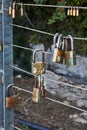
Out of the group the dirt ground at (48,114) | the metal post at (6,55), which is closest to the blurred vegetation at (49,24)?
the dirt ground at (48,114)

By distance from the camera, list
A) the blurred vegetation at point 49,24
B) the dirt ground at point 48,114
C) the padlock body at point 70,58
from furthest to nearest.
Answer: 1. the blurred vegetation at point 49,24
2. the dirt ground at point 48,114
3. the padlock body at point 70,58

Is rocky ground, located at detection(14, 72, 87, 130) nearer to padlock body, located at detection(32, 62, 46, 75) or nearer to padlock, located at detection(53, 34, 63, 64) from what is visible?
padlock body, located at detection(32, 62, 46, 75)

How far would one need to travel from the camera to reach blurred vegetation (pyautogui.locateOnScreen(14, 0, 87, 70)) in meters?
4.16

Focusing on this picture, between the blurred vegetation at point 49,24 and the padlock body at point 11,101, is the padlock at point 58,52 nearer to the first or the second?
the padlock body at point 11,101

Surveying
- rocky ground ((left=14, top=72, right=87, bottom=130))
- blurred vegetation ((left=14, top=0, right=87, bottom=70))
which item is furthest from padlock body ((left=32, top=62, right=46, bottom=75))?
blurred vegetation ((left=14, top=0, right=87, bottom=70))

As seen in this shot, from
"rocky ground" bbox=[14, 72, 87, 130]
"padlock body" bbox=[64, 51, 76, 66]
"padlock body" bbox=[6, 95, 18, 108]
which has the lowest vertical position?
"rocky ground" bbox=[14, 72, 87, 130]

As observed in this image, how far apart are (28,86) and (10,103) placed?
2729mm

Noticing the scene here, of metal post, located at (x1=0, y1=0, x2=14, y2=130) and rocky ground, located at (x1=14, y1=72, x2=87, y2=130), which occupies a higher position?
metal post, located at (x1=0, y1=0, x2=14, y2=130)

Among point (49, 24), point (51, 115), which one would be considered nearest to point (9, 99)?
point (51, 115)

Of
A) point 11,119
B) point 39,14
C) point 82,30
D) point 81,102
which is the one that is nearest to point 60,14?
point 82,30

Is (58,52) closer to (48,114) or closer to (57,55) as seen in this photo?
(57,55)

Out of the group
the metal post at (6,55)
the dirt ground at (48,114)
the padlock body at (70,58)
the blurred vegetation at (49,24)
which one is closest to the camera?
the padlock body at (70,58)

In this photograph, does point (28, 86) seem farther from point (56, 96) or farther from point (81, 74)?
point (81, 74)

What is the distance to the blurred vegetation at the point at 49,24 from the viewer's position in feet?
13.7
